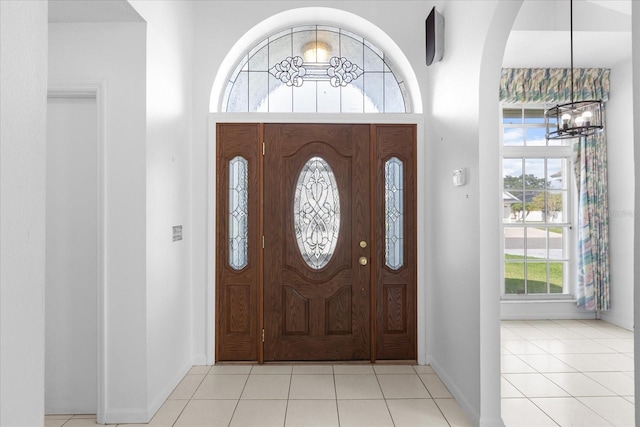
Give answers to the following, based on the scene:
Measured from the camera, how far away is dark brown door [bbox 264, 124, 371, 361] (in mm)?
3676

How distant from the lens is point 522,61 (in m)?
4.81

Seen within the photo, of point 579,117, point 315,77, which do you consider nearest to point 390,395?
point 579,117

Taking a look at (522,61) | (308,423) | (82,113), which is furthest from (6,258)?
(522,61)

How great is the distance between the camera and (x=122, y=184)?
8.55 ft

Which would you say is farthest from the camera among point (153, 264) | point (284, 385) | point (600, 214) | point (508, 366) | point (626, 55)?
point (600, 214)

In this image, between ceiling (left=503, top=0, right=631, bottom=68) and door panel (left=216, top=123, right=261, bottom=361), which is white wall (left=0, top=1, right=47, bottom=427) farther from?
ceiling (left=503, top=0, right=631, bottom=68)

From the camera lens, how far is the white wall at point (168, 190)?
8.88 feet

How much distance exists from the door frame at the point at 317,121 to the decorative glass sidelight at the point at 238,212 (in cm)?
15

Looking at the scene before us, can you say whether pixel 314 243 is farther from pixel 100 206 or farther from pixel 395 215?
pixel 100 206

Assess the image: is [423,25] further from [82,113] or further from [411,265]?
Answer: [82,113]

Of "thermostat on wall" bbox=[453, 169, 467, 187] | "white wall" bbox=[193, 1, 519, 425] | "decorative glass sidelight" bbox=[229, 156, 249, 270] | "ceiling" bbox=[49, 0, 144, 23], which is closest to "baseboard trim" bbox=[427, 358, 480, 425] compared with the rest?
"white wall" bbox=[193, 1, 519, 425]

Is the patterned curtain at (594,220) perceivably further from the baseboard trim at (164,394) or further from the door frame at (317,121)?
the baseboard trim at (164,394)

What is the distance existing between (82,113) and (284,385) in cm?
237

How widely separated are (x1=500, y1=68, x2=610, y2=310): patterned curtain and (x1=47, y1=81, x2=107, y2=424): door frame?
436cm
